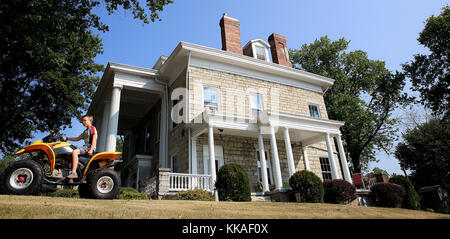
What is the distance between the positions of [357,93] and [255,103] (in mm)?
17360

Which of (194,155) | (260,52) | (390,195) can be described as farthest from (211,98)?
(390,195)

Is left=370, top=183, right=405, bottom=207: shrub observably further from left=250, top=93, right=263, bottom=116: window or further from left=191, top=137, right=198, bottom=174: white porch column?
left=191, top=137, right=198, bottom=174: white porch column

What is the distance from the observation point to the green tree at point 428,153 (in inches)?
1001

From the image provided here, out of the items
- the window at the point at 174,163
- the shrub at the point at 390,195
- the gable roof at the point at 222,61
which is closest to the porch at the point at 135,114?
the window at the point at 174,163

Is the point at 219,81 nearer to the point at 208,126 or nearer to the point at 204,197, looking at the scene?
the point at 208,126

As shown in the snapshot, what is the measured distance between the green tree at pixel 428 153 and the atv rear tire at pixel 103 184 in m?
28.2

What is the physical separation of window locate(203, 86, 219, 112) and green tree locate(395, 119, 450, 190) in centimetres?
2203

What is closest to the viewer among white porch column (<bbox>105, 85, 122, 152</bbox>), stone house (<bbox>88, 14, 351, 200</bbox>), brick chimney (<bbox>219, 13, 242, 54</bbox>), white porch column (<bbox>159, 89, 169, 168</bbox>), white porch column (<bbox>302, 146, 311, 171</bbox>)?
stone house (<bbox>88, 14, 351, 200</bbox>)

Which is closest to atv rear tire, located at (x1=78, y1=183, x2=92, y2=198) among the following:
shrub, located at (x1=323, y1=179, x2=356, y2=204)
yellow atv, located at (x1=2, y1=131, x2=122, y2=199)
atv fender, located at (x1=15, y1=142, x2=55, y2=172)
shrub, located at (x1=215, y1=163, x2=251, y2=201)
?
yellow atv, located at (x1=2, y1=131, x2=122, y2=199)

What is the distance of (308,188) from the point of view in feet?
36.6

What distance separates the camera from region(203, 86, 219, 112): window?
49.5ft

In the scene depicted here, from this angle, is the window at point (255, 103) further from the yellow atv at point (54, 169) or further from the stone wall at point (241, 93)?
the yellow atv at point (54, 169)

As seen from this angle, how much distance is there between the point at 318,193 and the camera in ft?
36.7

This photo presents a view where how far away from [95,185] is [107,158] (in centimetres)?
73
